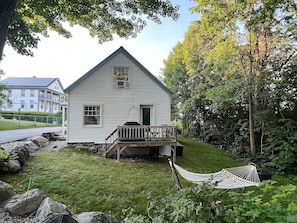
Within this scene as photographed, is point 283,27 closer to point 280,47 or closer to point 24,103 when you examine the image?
point 280,47

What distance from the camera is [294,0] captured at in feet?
24.5

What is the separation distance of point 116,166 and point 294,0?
28.1 ft

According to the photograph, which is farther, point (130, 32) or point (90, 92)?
point (90, 92)

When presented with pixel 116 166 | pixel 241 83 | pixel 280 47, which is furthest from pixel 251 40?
pixel 116 166

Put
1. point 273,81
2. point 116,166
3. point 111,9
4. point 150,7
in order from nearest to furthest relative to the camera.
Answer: point 150,7
point 111,9
point 116,166
point 273,81

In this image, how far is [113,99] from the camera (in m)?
10.8

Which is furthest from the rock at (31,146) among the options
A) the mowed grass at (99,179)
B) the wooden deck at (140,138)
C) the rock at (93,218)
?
the rock at (93,218)

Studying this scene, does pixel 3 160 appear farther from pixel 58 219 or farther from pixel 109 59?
pixel 109 59

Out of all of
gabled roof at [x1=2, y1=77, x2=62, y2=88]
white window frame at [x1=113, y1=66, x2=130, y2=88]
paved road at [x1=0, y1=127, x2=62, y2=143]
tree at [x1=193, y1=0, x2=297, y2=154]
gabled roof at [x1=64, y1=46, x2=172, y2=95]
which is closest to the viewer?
tree at [x1=193, y1=0, x2=297, y2=154]

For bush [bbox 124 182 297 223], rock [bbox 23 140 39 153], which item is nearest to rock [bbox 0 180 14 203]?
bush [bbox 124 182 297 223]

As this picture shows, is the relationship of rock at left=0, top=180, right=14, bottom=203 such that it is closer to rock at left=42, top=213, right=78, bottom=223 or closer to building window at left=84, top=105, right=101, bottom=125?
rock at left=42, top=213, right=78, bottom=223

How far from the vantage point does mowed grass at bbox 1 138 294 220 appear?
5.10m

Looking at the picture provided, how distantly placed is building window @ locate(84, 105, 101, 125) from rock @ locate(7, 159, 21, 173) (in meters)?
4.21

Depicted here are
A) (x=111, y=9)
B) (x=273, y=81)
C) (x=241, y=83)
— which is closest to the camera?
(x=111, y=9)
